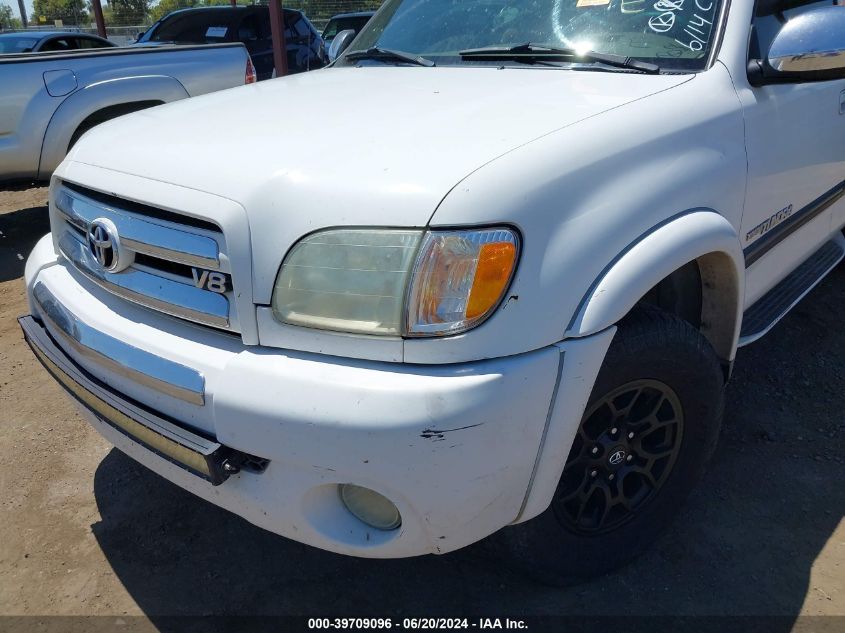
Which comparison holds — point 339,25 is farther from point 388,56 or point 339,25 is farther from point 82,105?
point 388,56

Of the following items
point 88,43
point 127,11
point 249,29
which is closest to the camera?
point 88,43

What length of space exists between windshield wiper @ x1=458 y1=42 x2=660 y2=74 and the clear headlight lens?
1163mm

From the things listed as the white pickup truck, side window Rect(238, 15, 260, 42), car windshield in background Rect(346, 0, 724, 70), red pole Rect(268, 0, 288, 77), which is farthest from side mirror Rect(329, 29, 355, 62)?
side window Rect(238, 15, 260, 42)

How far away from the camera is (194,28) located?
9.60 metres

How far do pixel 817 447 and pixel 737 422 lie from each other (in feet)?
0.99

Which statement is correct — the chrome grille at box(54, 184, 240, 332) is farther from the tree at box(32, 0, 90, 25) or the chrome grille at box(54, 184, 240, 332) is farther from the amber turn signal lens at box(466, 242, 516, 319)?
the tree at box(32, 0, 90, 25)

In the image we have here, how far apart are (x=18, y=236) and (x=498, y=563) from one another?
18.5ft

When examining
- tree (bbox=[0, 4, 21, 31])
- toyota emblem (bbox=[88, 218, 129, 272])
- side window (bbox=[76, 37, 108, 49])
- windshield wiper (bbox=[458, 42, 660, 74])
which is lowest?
tree (bbox=[0, 4, 21, 31])

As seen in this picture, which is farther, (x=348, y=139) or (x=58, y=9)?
(x=58, y=9)

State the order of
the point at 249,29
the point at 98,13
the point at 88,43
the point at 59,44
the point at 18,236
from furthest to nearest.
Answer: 1. the point at 98,13
2. the point at 249,29
3. the point at 88,43
4. the point at 59,44
5. the point at 18,236

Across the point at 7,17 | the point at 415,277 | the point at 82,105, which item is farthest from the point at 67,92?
the point at 7,17

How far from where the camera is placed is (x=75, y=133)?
5.58m

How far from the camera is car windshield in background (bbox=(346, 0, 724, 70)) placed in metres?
2.33

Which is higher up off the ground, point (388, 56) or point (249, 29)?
point (388, 56)
